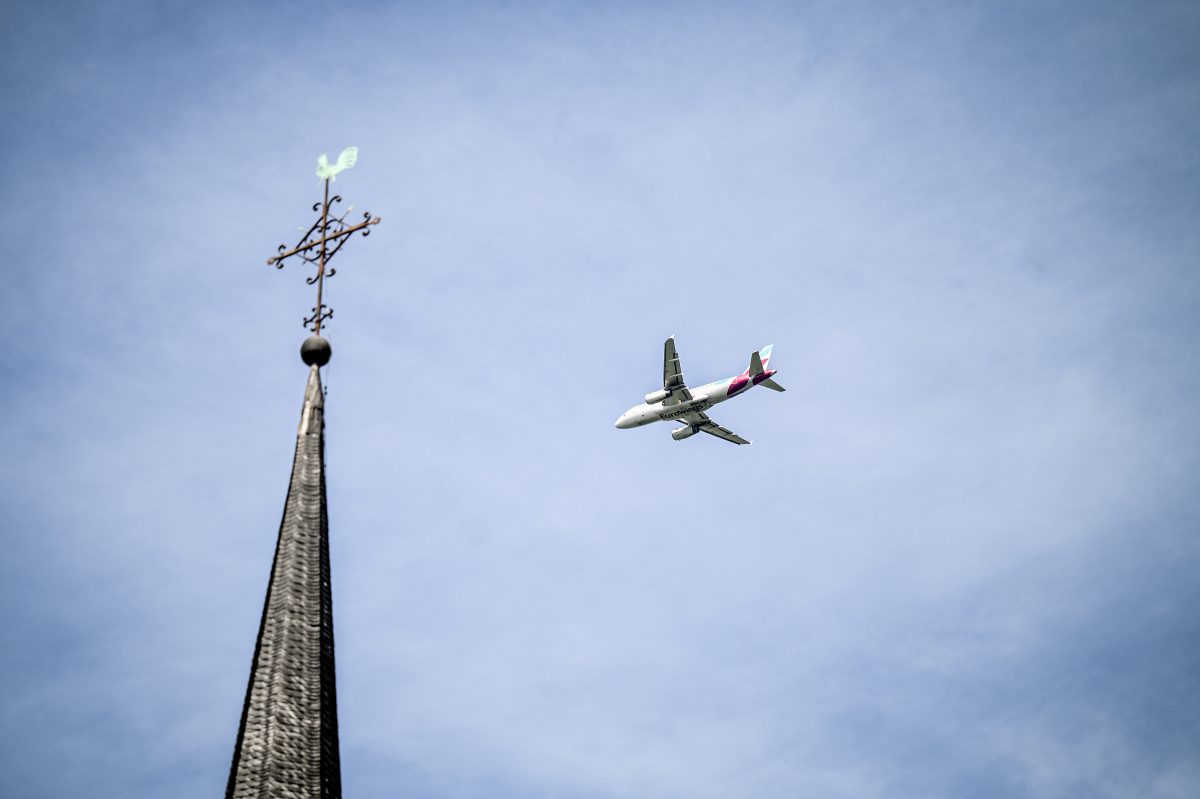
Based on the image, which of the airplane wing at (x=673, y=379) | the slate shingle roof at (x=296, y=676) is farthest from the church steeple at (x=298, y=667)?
the airplane wing at (x=673, y=379)

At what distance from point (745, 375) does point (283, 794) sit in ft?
258

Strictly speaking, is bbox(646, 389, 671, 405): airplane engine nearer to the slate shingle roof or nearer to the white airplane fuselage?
the white airplane fuselage

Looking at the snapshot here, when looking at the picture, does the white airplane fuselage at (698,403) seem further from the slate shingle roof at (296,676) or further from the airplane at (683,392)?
the slate shingle roof at (296,676)

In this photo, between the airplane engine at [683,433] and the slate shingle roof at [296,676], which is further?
the airplane engine at [683,433]

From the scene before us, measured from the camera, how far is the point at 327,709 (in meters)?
18.1

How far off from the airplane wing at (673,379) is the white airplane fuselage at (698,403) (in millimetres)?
553

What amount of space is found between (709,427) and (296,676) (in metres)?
83.8

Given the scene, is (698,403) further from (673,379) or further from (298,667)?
(298,667)

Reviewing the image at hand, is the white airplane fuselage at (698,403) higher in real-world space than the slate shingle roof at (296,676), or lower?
higher

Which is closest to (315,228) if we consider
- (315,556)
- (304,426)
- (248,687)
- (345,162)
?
(345,162)

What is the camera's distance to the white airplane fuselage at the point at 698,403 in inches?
3661

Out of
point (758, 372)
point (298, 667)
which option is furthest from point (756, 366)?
point (298, 667)

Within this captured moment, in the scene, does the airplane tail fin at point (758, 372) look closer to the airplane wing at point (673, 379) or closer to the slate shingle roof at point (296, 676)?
the airplane wing at point (673, 379)

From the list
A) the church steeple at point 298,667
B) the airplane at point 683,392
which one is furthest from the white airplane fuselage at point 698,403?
the church steeple at point 298,667
